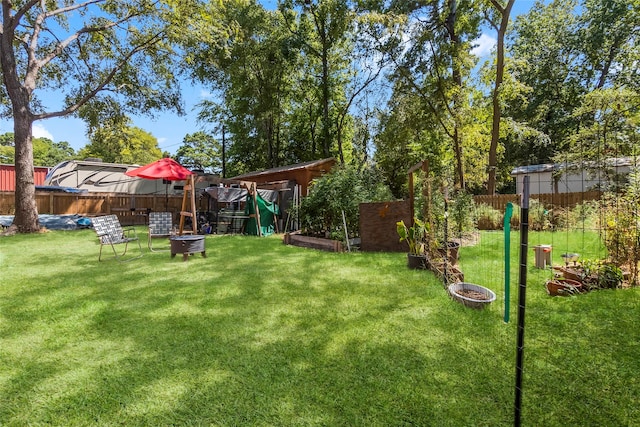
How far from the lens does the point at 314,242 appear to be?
7.88 m

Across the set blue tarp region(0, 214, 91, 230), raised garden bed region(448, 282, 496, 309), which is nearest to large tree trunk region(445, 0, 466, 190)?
raised garden bed region(448, 282, 496, 309)

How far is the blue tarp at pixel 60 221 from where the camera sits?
1177 cm

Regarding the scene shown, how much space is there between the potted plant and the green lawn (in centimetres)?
78

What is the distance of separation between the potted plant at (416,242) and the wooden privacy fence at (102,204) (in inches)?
413

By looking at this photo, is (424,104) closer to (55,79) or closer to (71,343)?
(71,343)

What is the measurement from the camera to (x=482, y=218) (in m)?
11.3

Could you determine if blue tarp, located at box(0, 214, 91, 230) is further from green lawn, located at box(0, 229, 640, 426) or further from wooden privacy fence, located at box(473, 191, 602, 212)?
wooden privacy fence, located at box(473, 191, 602, 212)

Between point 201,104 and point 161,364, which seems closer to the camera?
point 161,364

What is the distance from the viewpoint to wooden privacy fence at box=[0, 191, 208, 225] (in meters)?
13.1

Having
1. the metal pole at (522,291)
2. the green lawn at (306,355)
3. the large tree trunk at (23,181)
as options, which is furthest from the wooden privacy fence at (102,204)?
the metal pole at (522,291)

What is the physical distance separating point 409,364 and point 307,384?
77cm

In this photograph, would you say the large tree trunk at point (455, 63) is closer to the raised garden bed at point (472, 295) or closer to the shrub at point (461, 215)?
the shrub at point (461, 215)

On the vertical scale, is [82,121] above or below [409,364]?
above

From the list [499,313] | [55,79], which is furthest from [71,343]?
[55,79]
